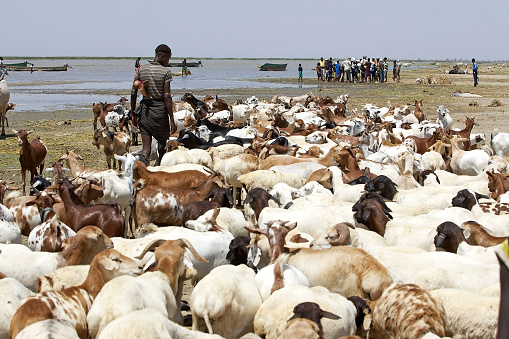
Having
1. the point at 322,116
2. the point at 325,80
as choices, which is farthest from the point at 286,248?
the point at 325,80

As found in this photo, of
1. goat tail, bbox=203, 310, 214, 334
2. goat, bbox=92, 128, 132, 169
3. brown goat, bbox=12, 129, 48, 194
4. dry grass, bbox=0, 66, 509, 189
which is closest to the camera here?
goat tail, bbox=203, 310, 214, 334

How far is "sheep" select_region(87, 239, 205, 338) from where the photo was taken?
15.2ft

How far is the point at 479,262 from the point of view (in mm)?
6113

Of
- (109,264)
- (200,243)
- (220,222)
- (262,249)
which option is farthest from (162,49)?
(109,264)

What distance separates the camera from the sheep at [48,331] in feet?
13.5

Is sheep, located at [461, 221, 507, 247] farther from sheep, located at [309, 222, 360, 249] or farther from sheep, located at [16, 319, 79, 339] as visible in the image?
sheep, located at [16, 319, 79, 339]

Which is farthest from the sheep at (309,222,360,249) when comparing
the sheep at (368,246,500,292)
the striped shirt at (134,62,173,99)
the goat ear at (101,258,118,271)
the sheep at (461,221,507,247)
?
the striped shirt at (134,62,173,99)

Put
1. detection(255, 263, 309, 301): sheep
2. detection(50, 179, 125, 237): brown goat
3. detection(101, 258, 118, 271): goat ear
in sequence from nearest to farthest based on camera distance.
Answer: detection(101, 258, 118, 271): goat ear < detection(255, 263, 309, 301): sheep < detection(50, 179, 125, 237): brown goat

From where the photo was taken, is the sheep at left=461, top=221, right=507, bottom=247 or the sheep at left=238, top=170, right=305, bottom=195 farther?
the sheep at left=238, top=170, right=305, bottom=195

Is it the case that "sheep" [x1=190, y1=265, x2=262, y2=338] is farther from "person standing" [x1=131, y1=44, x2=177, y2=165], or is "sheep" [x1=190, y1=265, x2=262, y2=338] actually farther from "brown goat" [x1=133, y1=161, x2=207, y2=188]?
"person standing" [x1=131, y1=44, x2=177, y2=165]

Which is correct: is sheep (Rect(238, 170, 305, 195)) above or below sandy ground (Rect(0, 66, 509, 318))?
above

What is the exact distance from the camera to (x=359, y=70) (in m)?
48.9

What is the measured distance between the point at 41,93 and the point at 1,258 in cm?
3481

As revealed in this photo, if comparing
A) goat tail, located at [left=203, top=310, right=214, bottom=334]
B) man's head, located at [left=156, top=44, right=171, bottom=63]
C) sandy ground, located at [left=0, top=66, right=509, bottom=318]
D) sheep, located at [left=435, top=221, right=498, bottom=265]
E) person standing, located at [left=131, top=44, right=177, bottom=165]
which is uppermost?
man's head, located at [left=156, top=44, right=171, bottom=63]
